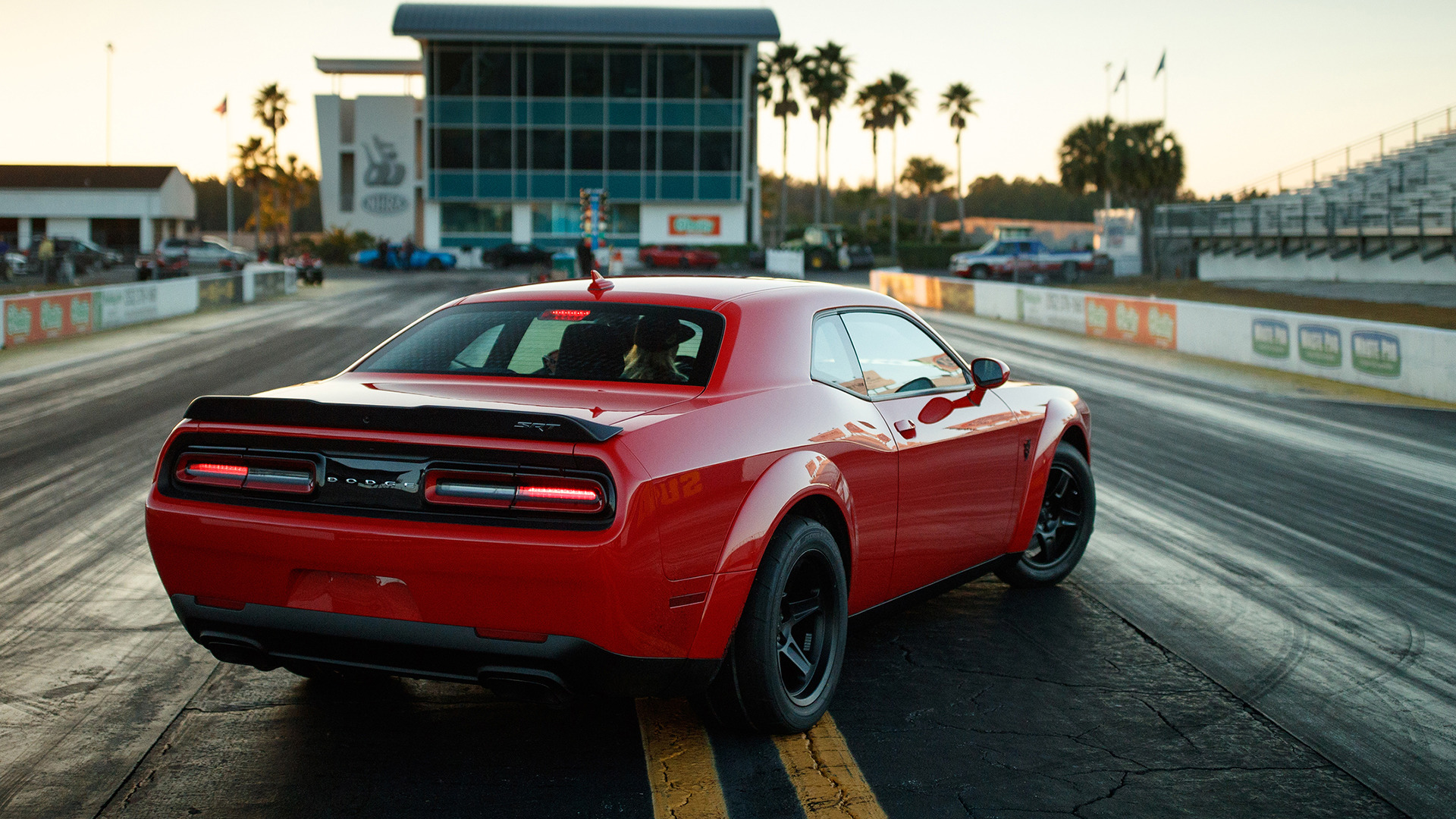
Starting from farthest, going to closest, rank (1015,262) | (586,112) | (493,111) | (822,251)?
1. (493,111)
2. (586,112)
3. (822,251)
4. (1015,262)

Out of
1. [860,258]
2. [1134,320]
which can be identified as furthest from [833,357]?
[860,258]

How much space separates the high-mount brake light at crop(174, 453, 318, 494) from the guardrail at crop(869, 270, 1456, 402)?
15068 mm

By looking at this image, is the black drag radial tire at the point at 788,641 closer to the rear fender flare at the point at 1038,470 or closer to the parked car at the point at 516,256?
the rear fender flare at the point at 1038,470

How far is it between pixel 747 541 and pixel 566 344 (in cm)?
108

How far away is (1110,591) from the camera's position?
6137 millimetres

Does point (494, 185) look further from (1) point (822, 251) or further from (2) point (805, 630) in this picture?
(2) point (805, 630)

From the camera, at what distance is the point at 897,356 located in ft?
16.4

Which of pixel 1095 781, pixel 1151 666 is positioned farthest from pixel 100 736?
pixel 1151 666

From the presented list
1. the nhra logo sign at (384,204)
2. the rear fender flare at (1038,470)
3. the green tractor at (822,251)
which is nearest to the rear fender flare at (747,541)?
the rear fender flare at (1038,470)

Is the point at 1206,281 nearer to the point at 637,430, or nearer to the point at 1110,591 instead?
the point at 1110,591

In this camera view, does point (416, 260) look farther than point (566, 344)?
Yes

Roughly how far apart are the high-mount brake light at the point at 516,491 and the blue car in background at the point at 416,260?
60449 mm

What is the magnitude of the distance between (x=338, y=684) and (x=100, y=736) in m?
0.81

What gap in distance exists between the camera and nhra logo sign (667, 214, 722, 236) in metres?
70.8
